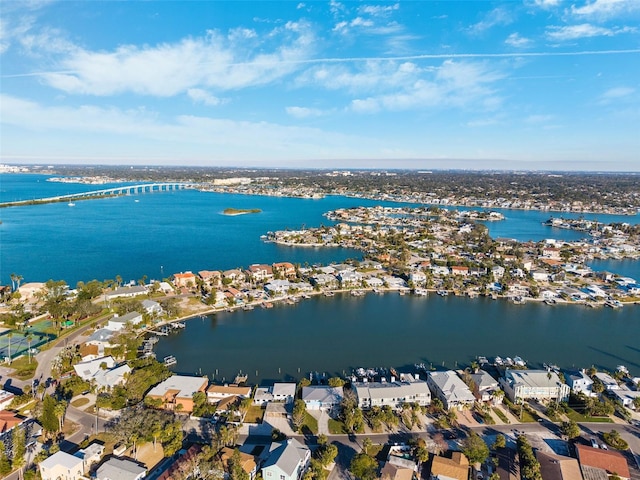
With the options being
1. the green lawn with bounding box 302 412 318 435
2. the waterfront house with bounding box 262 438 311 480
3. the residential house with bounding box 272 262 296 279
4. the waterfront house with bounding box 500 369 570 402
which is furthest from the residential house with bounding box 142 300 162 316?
the waterfront house with bounding box 500 369 570 402

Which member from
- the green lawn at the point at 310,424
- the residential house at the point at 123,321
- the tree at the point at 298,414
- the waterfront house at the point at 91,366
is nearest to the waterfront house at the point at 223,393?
the tree at the point at 298,414

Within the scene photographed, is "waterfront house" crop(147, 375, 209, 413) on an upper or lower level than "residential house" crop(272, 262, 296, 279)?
lower

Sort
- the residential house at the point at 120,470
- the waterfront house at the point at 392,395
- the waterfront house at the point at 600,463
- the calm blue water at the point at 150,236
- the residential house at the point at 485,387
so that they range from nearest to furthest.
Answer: the residential house at the point at 120,470 → the waterfront house at the point at 600,463 → the waterfront house at the point at 392,395 → the residential house at the point at 485,387 → the calm blue water at the point at 150,236

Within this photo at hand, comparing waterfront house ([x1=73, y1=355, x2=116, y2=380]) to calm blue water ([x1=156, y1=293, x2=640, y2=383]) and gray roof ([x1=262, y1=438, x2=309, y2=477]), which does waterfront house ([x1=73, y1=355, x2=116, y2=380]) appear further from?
gray roof ([x1=262, y1=438, x2=309, y2=477])

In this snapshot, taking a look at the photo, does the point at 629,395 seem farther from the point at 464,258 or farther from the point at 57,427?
the point at 464,258

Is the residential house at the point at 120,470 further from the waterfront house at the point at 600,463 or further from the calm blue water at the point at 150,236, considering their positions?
the calm blue water at the point at 150,236

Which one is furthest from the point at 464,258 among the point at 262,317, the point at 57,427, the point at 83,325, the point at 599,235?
the point at 57,427
